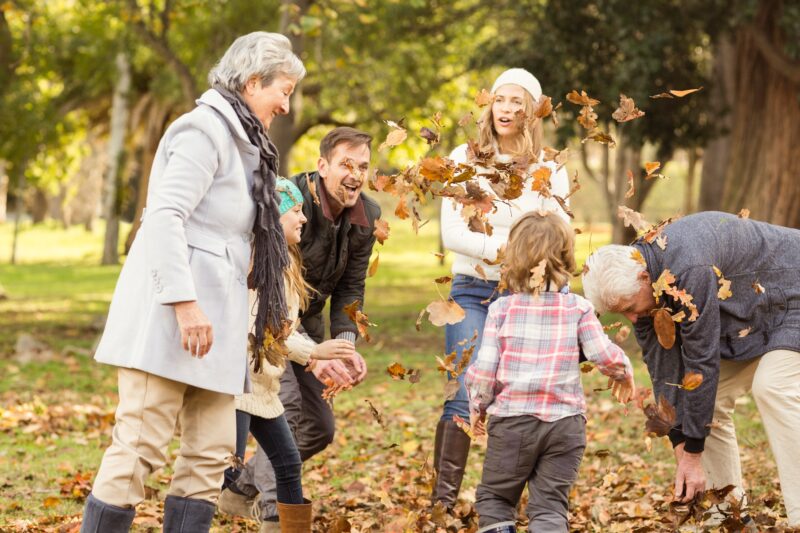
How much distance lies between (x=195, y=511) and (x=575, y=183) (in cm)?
202

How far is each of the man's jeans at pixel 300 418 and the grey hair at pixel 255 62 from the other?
5.50ft

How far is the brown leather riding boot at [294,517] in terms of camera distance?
16.1 ft

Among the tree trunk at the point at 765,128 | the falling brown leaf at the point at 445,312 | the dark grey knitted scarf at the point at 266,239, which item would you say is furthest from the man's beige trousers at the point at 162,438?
the tree trunk at the point at 765,128

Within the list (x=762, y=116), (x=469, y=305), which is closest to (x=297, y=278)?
(x=469, y=305)

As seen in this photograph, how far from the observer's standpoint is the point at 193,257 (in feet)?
12.9

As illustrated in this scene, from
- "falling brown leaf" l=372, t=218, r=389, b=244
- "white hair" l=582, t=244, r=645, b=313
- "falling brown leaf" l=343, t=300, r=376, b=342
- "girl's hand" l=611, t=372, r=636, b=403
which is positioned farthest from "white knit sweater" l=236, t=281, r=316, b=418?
"girl's hand" l=611, t=372, r=636, b=403

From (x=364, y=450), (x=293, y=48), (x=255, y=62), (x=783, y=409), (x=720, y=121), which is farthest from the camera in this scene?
(x=720, y=121)

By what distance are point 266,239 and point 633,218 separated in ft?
4.96

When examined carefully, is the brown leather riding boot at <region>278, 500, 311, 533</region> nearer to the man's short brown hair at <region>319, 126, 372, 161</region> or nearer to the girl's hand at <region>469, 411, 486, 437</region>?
the girl's hand at <region>469, 411, 486, 437</region>

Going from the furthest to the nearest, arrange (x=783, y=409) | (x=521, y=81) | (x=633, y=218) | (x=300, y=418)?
(x=300, y=418) → (x=521, y=81) → (x=783, y=409) → (x=633, y=218)

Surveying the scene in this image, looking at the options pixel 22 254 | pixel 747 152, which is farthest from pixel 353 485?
pixel 22 254

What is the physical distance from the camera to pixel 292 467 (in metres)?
4.87

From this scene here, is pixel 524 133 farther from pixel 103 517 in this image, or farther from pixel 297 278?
pixel 103 517

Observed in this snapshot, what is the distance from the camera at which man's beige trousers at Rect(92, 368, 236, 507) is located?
3895 mm
